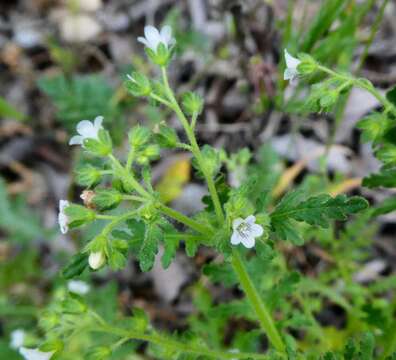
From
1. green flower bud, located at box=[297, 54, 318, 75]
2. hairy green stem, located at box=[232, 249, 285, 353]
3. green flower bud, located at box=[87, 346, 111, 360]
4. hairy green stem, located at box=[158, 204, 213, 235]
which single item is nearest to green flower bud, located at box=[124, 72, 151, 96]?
hairy green stem, located at box=[158, 204, 213, 235]

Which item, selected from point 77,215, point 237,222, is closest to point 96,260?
point 77,215

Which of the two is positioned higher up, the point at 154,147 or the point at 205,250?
the point at 154,147

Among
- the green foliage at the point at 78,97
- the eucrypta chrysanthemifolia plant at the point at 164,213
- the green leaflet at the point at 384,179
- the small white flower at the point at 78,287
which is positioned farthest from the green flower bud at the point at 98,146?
the green foliage at the point at 78,97

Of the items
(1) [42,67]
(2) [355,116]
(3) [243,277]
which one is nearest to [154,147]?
(3) [243,277]

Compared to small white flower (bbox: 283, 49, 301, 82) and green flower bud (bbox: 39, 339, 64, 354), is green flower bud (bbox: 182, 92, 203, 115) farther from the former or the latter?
green flower bud (bbox: 39, 339, 64, 354)

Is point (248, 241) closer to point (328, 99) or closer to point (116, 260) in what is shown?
point (116, 260)

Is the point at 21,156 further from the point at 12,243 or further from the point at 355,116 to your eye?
the point at 355,116

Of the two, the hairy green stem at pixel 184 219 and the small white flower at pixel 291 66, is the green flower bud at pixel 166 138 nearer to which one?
the hairy green stem at pixel 184 219
